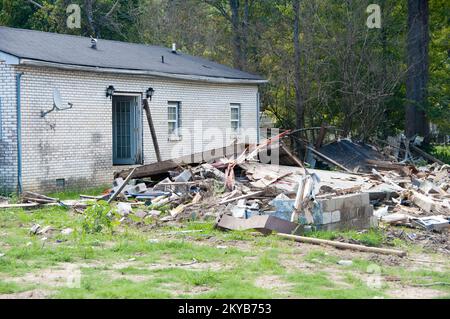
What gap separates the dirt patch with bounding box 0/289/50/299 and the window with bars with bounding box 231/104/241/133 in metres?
19.7

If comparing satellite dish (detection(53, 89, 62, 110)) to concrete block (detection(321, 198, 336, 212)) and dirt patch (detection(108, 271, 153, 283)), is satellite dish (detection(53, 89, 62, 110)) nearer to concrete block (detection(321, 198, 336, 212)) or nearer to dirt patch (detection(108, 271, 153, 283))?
concrete block (detection(321, 198, 336, 212))

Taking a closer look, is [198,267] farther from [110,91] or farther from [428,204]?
[110,91]

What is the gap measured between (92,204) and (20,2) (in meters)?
28.6

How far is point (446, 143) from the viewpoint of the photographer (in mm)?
38406

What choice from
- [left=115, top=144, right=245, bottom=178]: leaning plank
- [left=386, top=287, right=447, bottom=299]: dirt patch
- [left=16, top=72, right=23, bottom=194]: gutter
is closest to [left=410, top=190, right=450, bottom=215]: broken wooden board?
[left=115, top=144, right=245, bottom=178]: leaning plank

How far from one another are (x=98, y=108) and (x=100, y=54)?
8.12 ft

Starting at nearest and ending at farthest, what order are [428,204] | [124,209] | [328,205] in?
[328,205]
[124,209]
[428,204]

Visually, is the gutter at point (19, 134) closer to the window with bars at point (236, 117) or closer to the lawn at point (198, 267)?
the lawn at point (198, 267)

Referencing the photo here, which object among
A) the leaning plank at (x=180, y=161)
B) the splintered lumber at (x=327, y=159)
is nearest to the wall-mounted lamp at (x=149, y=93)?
the leaning plank at (x=180, y=161)

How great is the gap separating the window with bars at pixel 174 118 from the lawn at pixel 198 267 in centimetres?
1127

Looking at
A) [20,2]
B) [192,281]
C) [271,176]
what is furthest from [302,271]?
[20,2]

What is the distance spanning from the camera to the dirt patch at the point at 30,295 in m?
8.30

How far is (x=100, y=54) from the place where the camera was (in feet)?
77.0

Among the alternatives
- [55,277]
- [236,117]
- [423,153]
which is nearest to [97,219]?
[55,277]
